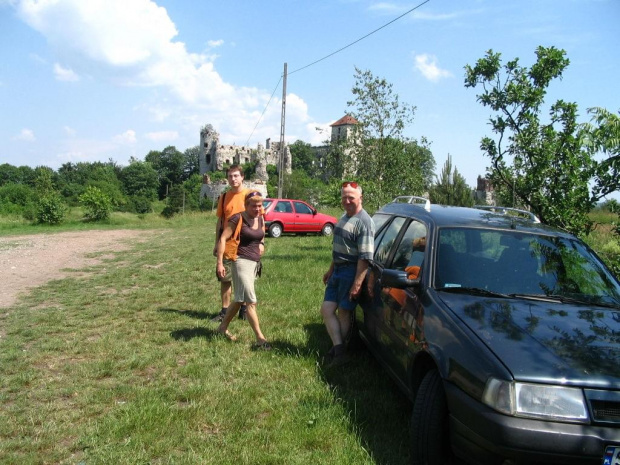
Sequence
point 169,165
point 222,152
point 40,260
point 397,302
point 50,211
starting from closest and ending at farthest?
1. point 397,302
2. point 40,260
3. point 50,211
4. point 222,152
5. point 169,165

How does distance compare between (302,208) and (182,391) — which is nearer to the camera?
(182,391)

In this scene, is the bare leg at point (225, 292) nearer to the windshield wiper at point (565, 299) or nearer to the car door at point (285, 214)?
the windshield wiper at point (565, 299)

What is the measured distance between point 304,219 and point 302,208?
1.67 ft

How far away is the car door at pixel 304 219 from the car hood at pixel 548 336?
17179 mm

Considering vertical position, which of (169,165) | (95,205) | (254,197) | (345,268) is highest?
(169,165)

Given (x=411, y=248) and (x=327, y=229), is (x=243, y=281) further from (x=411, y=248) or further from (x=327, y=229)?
(x=327, y=229)

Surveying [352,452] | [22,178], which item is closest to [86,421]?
[352,452]

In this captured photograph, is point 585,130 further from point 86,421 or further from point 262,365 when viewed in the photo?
point 86,421

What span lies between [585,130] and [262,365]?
4484mm

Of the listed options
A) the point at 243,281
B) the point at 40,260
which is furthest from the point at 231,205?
the point at 40,260

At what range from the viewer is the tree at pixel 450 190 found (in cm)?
3238

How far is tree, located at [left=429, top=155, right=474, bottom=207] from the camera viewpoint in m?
32.4

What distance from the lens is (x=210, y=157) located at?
98.0 m

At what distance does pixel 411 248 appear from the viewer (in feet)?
14.1
